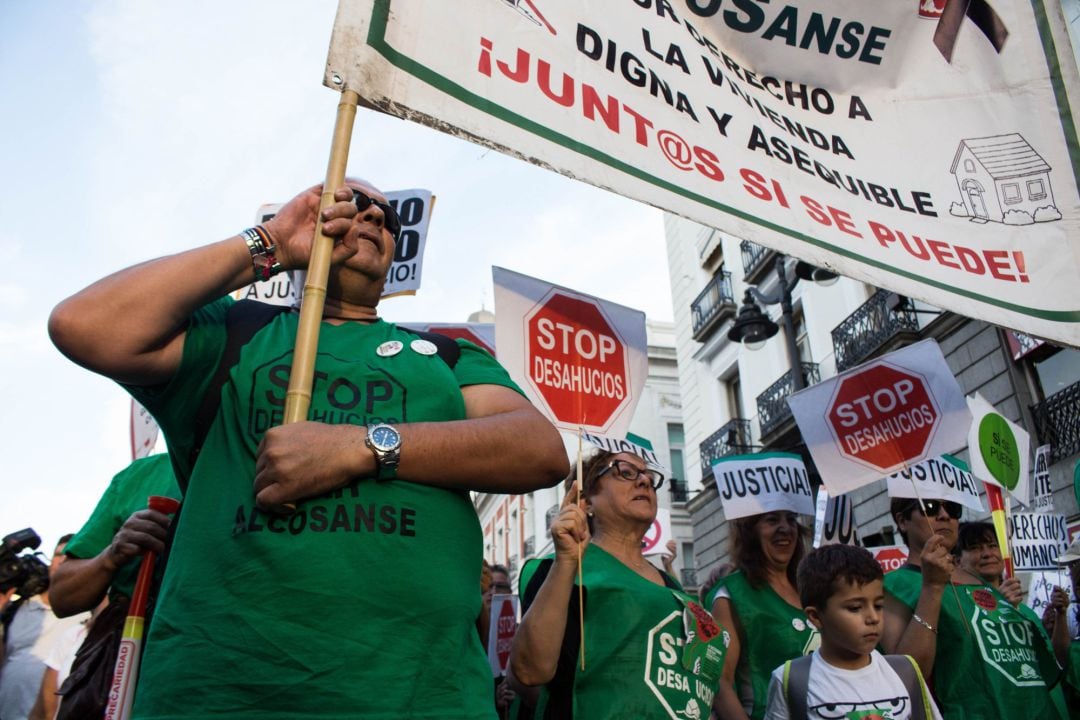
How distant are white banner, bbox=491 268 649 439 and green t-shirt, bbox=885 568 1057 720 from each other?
5.16ft

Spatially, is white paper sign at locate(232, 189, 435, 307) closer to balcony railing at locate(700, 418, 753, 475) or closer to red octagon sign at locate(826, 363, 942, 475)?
red octagon sign at locate(826, 363, 942, 475)

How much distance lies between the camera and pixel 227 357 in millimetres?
1711

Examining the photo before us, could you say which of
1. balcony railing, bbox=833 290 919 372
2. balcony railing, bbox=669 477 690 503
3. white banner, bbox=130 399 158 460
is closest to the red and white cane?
white banner, bbox=130 399 158 460

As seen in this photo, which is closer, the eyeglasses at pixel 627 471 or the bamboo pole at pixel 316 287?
the bamboo pole at pixel 316 287

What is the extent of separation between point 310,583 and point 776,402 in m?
17.4

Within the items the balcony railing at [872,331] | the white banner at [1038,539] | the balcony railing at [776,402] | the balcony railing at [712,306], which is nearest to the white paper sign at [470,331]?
the white banner at [1038,539]

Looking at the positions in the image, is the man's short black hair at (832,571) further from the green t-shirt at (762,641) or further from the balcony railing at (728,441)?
the balcony railing at (728,441)

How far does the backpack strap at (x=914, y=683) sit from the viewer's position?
10.3 ft

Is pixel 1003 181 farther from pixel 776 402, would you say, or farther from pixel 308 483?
pixel 776 402

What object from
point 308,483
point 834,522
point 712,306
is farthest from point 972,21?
point 712,306

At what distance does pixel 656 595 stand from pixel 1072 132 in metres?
2.40

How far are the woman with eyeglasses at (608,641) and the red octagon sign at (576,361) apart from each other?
2.36 feet

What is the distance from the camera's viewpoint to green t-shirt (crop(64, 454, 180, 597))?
273 centimetres

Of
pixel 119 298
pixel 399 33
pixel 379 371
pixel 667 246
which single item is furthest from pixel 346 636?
pixel 667 246
